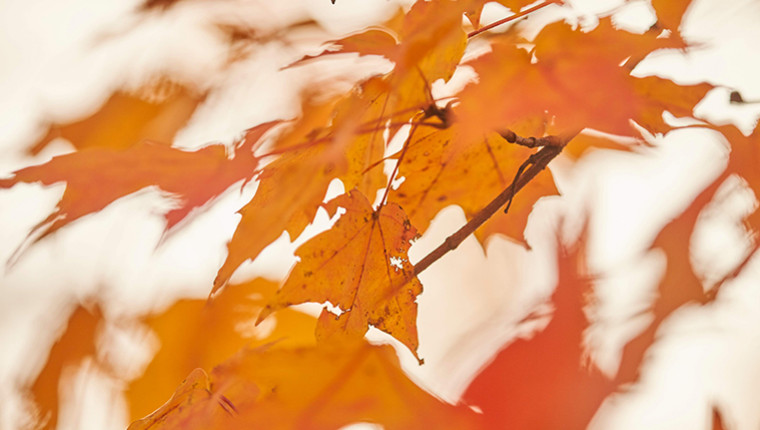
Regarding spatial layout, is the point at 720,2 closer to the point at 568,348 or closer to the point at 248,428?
the point at 568,348

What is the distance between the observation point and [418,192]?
42 centimetres

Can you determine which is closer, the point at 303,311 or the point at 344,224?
the point at 344,224

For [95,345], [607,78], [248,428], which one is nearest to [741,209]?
[607,78]

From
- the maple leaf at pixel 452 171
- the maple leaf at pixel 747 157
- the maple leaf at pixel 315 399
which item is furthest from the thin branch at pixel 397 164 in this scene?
the maple leaf at pixel 747 157

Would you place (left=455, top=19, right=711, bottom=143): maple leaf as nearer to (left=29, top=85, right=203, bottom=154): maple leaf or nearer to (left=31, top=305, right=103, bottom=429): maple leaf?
(left=29, top=85, right=203, bottom=154): maple leaf

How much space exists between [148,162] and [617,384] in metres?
0.34

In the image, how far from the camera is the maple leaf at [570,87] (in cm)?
37

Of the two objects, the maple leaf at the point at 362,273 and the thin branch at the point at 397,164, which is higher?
the thin branch at the point at 397,164

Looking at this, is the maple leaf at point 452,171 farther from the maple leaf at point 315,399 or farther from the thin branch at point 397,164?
the maple leaf at point 315,399

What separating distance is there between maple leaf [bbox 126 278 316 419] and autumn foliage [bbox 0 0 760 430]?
0.01 metres

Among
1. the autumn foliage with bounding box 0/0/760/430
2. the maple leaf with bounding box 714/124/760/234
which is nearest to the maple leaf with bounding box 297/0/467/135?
the autumn foliage with bounding box 0/0/760/430

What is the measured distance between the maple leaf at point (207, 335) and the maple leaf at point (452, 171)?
0.47 ft

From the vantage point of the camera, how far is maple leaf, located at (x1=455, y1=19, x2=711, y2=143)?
37 cm

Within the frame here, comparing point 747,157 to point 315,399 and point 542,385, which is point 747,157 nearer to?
point 542,385
